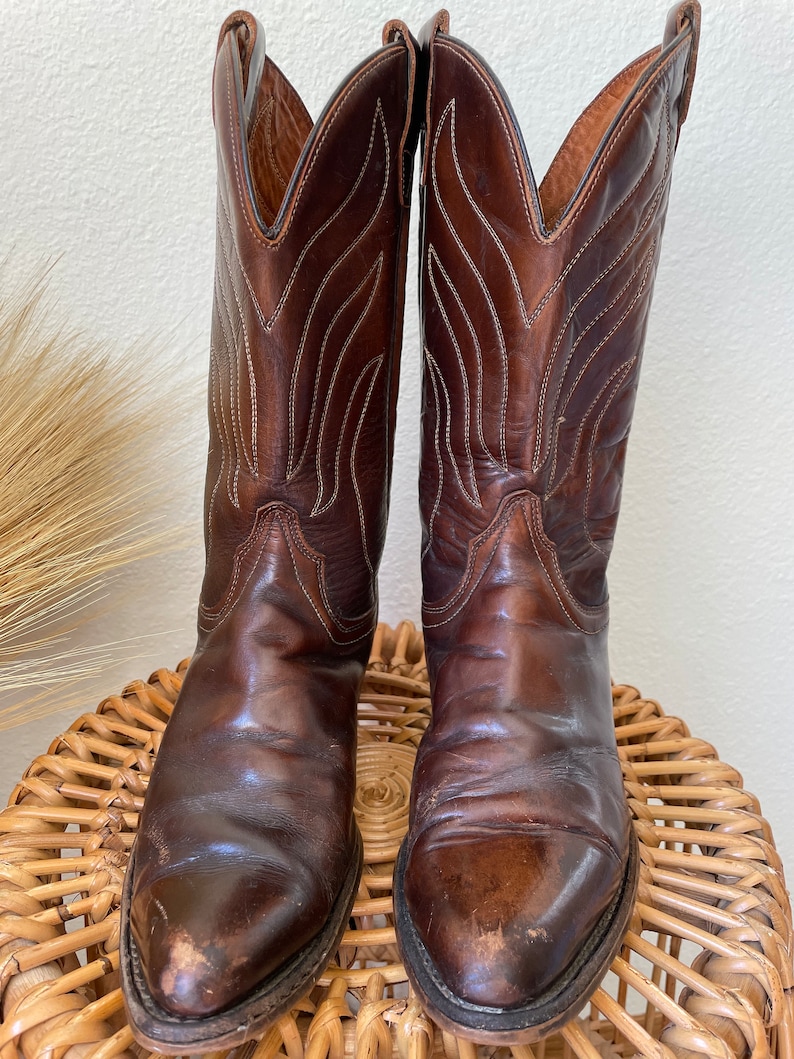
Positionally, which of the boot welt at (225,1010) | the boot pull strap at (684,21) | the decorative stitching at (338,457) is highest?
the boot pull strap at (684,21)

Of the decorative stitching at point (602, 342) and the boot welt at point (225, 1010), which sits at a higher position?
the decorative stitching at point (602, 342)

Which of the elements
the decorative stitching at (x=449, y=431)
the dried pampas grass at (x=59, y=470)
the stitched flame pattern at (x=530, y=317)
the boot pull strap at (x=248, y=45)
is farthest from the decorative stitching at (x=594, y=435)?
the dried pampas grass at (x=59, y=470)

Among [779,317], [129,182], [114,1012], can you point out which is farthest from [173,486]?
[779,317]

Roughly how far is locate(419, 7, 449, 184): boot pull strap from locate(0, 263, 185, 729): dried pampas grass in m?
0.49

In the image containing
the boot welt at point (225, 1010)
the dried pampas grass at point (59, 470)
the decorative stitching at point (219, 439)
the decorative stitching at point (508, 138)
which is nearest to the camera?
the boot welt at point (225, 1010)

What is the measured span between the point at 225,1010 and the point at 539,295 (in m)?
0.54

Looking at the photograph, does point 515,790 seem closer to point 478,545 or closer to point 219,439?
point 478,545

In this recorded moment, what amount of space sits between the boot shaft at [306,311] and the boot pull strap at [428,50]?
0.06 ft

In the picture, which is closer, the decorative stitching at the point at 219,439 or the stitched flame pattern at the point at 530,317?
the stitched flame pattern at the point at 530,317

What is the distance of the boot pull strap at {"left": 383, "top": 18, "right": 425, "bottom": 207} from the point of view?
655mm

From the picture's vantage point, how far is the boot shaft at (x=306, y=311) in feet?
2.02

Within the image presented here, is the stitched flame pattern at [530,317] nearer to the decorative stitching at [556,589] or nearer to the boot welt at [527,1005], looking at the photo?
the decorative stitching at [556,589]

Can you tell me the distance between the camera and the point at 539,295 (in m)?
0.63

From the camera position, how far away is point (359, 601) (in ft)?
2.52
